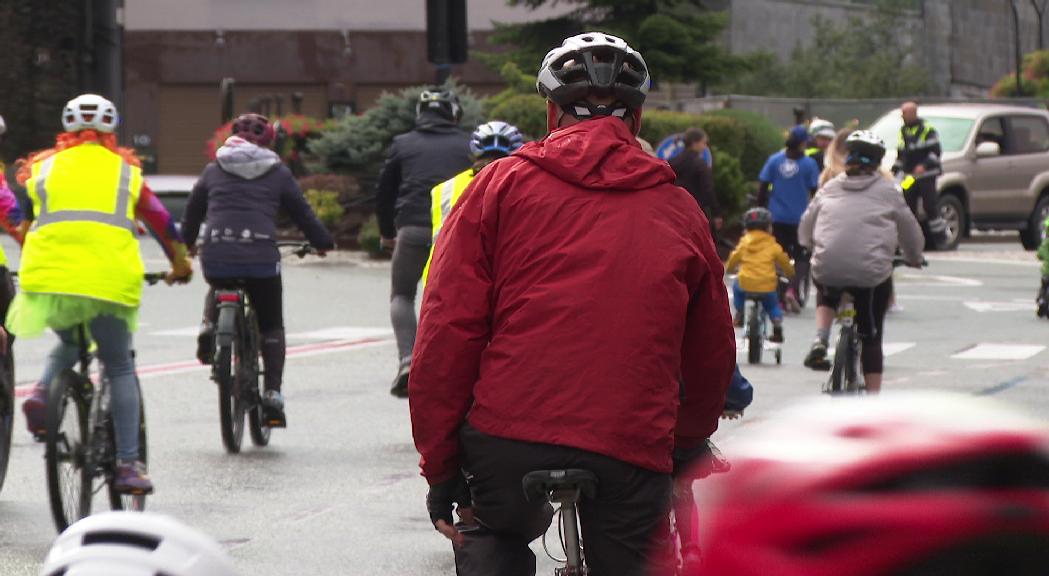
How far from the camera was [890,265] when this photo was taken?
10.8m

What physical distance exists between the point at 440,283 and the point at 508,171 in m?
0.26

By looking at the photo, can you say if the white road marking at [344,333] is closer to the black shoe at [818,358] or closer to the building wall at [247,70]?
the black shoe at [818,358]

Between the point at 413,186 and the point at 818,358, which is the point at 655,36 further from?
the point at 413,186

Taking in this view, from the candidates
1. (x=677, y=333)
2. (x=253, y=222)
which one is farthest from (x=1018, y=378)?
(x=677, y=333)

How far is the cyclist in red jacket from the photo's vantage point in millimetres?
4102

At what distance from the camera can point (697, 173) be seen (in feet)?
63.4

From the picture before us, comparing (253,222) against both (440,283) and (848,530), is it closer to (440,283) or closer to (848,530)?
(440,283)

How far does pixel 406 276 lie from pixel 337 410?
1146 millimetres

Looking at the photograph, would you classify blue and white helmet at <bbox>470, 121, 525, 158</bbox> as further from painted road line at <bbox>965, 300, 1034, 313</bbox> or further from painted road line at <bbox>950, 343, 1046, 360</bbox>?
painted road line at <bbox>965, 300, 1034, 313</bbox>

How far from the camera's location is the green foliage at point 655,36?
35.4m

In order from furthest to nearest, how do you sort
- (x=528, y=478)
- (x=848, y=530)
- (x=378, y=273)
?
(x=378, y=273) → (x=528, y=478) → (x=848, y=530)

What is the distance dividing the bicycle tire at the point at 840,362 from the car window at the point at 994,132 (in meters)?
18.6

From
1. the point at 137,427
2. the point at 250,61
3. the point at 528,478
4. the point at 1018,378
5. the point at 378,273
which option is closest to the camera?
the point at 528,478

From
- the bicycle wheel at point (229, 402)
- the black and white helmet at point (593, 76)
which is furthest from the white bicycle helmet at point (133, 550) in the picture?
the bicycle wheel at point (229, 402)
